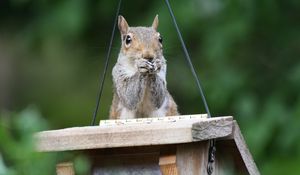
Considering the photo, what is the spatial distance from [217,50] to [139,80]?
2284mm

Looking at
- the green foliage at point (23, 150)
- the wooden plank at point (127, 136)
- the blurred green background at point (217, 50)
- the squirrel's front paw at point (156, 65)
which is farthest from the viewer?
the blurred green background at point (217, 50)

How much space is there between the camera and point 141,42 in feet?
7.46

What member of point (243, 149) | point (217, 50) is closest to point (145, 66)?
point (243, 149)

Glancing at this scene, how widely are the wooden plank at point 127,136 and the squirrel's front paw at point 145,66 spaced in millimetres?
334

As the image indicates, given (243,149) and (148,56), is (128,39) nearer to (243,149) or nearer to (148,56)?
(148,56)

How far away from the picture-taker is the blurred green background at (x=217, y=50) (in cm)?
436

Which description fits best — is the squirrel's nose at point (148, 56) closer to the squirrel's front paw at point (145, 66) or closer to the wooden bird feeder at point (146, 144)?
the squirrel's front paw at point (145, 66)

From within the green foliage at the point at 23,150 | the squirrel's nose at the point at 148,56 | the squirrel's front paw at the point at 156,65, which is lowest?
the green foliage at the point at 23,150

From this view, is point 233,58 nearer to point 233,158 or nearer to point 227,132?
point 233,158

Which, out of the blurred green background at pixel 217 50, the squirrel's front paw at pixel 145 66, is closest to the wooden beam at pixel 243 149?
the squirrel's front paw at pixel 145 66

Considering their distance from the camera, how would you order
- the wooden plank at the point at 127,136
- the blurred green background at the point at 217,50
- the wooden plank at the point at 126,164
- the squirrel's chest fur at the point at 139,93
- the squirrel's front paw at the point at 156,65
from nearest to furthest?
the wooden plank at the point at 127,136 < the wooden plank at the point at 126,164 < the squirrel's front paw at the point at 156,65 < the squirrel's chest fur at the point at 139,93 < the blurred green background at the point at 217,50

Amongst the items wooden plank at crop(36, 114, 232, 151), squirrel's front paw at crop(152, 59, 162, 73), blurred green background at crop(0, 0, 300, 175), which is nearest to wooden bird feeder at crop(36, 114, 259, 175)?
wooden plank at crop(36, 114, 232, 151)

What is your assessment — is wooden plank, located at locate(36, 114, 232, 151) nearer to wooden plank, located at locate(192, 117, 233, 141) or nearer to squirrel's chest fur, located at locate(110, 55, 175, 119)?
wooden plank, located at locate(192, 117, 233, 141)

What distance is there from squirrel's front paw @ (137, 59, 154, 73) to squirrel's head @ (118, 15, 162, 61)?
0.04 ft
